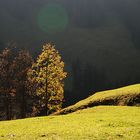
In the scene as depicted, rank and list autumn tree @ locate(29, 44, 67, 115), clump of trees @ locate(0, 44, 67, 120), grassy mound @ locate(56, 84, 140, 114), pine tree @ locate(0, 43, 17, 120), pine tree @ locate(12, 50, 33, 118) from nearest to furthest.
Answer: grassy mound @ locate(56, 84, 140, 114)
autumn tree @ locate(29, 44, 67, 115)
clump of trees @ locate(0, 44, 67, 120)
pine tree @ locate(0, 43, 17, 120)
pine tree @ locate(12, 50, 33, 118)

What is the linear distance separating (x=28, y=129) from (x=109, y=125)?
7.74m

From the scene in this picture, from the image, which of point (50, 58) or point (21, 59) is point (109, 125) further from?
point (21, 59)

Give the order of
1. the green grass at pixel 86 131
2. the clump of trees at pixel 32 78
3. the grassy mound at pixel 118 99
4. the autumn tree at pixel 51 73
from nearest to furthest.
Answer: the green grass at pixel 86 131 < the grassy mound at pixel 118 99 < the autumn tree at pixel 51 73 < the clump of trees at pixel 32 78

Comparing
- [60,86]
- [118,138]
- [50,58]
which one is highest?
[50,58]

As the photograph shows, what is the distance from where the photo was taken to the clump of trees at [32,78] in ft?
251

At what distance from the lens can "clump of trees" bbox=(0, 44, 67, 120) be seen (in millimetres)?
76375

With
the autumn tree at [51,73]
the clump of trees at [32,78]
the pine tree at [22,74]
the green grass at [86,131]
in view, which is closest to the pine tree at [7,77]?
the clump of trees at [32,78]

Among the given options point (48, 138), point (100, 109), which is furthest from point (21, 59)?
point (48, 138)

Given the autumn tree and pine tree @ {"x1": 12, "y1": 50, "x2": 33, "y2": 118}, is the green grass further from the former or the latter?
pine tree @ {"x1": 12, "y1": 50, "x2": 33, "y2": 118}

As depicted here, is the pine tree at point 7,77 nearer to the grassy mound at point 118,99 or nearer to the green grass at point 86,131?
the grassy mound at point 118,99

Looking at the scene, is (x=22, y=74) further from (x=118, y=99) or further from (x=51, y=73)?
(x=118, y=99)

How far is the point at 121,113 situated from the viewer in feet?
158

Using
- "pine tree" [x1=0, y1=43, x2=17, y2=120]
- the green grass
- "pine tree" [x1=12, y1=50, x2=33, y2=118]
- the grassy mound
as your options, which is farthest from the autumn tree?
the green grass

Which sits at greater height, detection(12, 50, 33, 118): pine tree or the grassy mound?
detection(12, 50, 33, 118): pine tree
